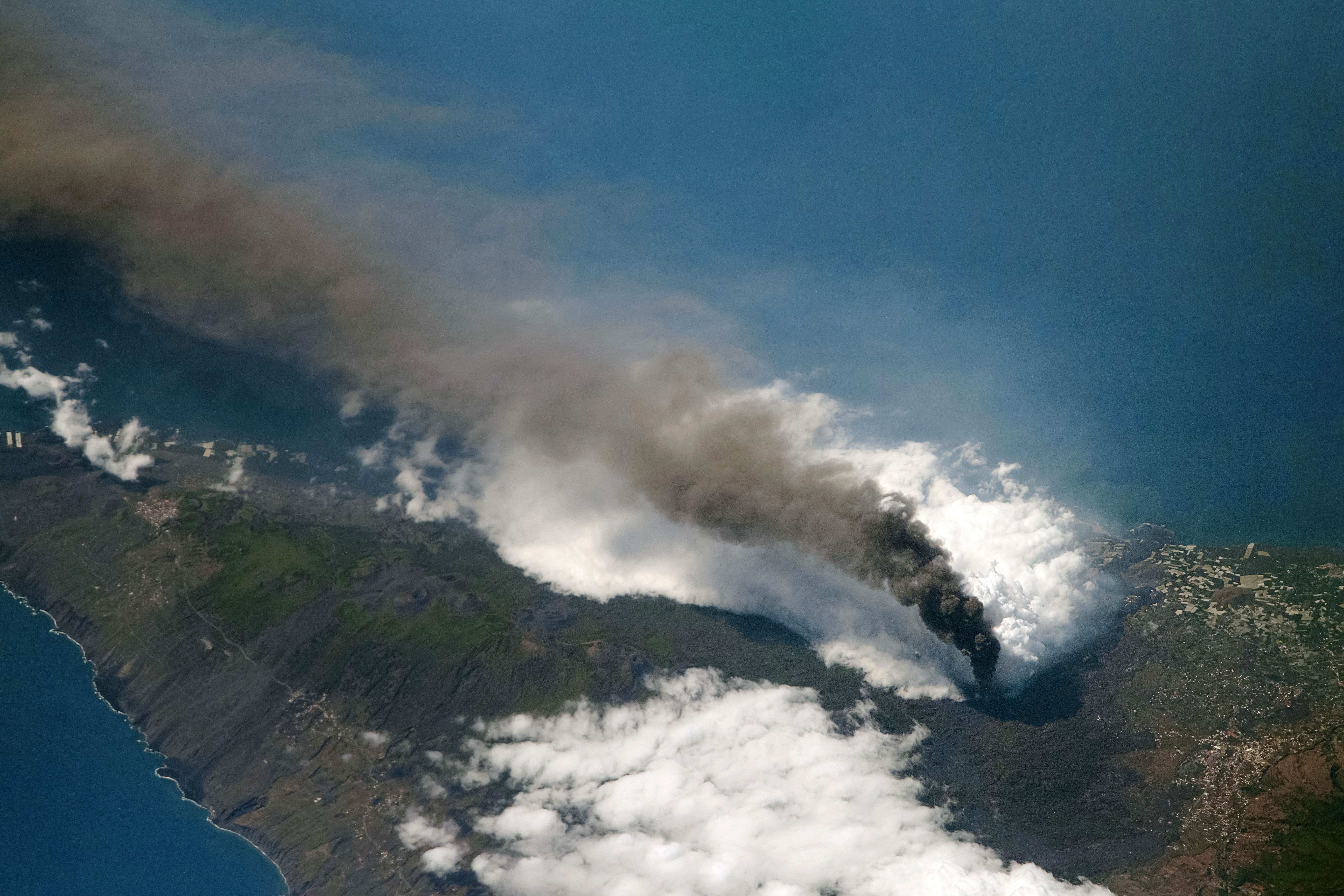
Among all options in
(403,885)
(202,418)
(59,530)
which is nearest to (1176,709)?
(403,885)

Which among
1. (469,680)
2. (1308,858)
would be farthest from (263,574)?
(1308,858)

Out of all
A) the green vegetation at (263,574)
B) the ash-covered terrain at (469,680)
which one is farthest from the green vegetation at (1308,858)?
the green vegetation at (263,574)

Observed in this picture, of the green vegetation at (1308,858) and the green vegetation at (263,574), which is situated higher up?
the green vegetation at (1308,858)

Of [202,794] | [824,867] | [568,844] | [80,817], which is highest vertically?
[824,867]

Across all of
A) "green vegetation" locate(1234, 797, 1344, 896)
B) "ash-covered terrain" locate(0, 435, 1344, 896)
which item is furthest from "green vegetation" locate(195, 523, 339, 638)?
"green vegetation" locate(1234, 797, 1344, 896)

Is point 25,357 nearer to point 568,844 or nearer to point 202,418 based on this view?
point 202,418

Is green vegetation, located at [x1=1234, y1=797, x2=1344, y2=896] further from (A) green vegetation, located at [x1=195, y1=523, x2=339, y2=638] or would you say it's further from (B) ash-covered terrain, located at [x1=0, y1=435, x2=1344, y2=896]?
Result: (A) green vegetation, located at [x1=195, y1=523, x2=339, y2=638]

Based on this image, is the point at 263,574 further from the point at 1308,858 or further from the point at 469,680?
the point at 1308,858

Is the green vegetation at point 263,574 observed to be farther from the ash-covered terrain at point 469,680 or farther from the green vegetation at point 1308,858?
the green vegetation at point 1308,858
